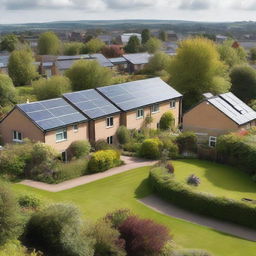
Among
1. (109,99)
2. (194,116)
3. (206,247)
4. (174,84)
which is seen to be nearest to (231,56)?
(174,84)

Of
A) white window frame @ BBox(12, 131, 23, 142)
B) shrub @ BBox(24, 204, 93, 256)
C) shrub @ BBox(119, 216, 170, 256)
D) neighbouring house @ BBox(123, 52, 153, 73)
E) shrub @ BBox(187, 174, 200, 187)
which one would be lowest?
neighbouring house @ BBox(123, 52, 153, 73)

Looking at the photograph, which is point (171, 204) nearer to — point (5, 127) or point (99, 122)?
point (99, 122)

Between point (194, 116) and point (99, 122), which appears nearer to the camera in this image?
point (99, 122)

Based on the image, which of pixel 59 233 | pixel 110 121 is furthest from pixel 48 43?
pixel 59 233

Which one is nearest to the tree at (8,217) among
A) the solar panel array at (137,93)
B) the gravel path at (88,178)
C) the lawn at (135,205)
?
the lawn at (135,205)

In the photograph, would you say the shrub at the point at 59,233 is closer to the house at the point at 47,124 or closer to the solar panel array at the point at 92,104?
the house at the point at 47,124

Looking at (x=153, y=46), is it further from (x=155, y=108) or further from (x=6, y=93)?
(x=155, y=108)

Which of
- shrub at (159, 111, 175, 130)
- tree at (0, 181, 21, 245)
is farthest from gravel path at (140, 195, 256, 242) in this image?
shrub at (159, 111, 175, 130)

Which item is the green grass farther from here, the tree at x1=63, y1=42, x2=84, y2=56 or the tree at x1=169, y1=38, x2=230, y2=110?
the tree at x1=63, y1=42, x2=84, y2=56
